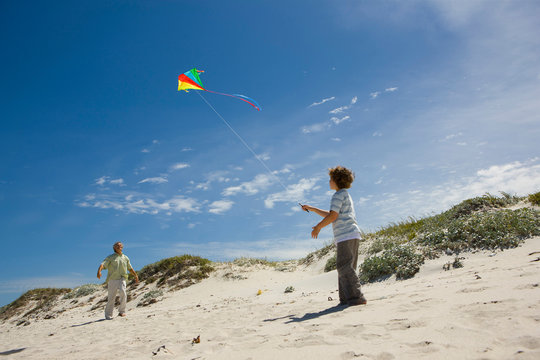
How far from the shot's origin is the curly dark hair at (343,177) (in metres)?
5.79

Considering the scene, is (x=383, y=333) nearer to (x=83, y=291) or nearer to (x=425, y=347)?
(x=425, y=347)

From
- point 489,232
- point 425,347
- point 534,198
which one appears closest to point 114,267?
point 425,347

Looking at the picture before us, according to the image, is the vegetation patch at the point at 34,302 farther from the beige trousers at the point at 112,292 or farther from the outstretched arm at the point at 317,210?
the outstretched arm at the point at 317,210

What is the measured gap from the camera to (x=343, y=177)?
19.0 feet

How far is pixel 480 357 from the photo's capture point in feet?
8.56

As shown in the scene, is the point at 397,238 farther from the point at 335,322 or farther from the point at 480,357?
the point at 480,357

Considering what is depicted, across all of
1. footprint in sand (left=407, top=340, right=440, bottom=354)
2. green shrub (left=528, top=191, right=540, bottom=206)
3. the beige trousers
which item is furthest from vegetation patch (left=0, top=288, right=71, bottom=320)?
green shrub (left=528, top=191, right=540, bottom=206)

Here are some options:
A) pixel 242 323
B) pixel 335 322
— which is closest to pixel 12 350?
pixel 242 323

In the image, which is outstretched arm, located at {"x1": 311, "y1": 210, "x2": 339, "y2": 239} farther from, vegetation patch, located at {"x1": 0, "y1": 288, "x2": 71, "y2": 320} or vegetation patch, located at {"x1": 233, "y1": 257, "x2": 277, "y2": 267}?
vegetation patch, located at {"x1": 0, "y1": 288, "x2": 71, "y2": 320}

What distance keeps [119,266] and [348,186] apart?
897 centimetres

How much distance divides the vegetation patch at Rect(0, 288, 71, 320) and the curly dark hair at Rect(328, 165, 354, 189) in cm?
2358

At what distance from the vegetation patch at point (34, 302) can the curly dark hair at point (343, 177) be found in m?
A: 23.6

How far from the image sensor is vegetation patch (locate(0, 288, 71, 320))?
72.1 ft

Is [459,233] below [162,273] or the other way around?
below
